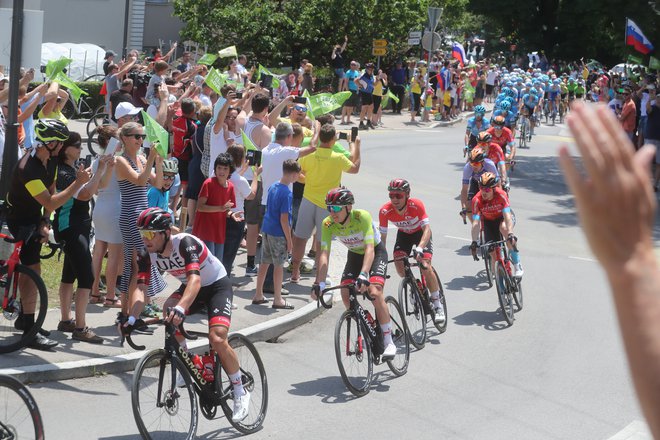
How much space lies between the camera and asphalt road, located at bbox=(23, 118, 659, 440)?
829cm

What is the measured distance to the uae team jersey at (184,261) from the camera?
7684 mm

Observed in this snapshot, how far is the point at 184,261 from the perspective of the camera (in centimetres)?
771

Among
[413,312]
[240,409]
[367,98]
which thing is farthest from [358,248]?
[367,98]

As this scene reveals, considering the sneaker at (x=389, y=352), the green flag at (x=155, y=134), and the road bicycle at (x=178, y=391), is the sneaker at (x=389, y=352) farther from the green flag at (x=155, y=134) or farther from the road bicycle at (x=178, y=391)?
the green flag at (x=155, y=134)

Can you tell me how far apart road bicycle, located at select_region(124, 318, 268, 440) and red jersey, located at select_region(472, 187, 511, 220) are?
221 inches

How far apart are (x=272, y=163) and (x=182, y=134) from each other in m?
2.40

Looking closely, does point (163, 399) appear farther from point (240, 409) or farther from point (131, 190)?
point (131, 190)

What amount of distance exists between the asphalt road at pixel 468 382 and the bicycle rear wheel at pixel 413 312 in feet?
0.52

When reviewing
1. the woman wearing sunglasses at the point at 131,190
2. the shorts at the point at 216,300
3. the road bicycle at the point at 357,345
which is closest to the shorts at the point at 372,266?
the road bicycle at the point at 357,345

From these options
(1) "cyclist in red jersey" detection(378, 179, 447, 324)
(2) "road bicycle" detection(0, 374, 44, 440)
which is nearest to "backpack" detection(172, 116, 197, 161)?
(1) "cyclist in red jersey" detection(378, 179, 447, 324)

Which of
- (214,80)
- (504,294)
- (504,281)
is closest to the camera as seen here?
(504,294)

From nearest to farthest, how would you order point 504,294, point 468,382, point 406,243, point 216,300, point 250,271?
point 216,300 → point 468,382 → point 406,243 → point 504,294 → point 250,271

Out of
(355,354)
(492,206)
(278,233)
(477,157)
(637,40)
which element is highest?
(637,40)

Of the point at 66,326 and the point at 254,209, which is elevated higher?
the point at 254,209
